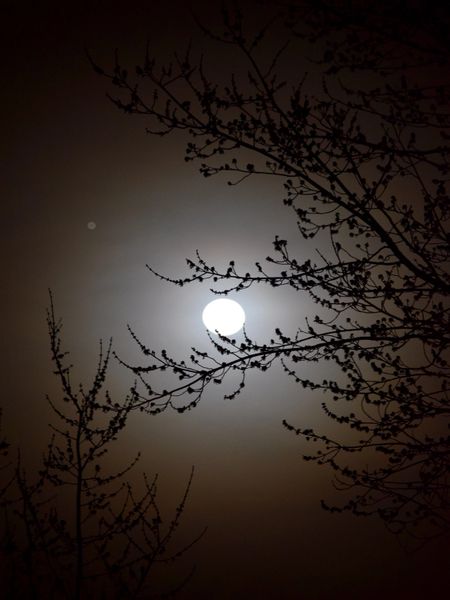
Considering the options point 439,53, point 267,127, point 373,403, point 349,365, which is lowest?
point 373,403

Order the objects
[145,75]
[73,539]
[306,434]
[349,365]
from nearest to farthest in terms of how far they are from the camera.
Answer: [145,75] < [349,365] < [306,434] < [73,539]

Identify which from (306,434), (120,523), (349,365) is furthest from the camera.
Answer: (120,523)

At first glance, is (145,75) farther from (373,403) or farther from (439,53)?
(373,403)

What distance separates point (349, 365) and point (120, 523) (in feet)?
12.5

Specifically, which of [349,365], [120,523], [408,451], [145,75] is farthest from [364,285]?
[120,523]

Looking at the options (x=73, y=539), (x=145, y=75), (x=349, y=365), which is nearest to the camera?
(x=145, y=75)

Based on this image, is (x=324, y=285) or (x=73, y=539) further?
(x=73, y=539)

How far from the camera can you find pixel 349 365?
146 inches

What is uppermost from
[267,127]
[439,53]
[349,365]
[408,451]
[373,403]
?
[439,53]

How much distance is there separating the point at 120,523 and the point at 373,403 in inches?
150

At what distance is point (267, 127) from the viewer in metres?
3.55

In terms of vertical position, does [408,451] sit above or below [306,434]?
below

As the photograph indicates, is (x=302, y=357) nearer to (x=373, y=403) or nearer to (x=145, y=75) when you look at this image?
(x=373, y=403)

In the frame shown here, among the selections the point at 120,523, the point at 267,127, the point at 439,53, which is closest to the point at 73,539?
the point at 120,523
